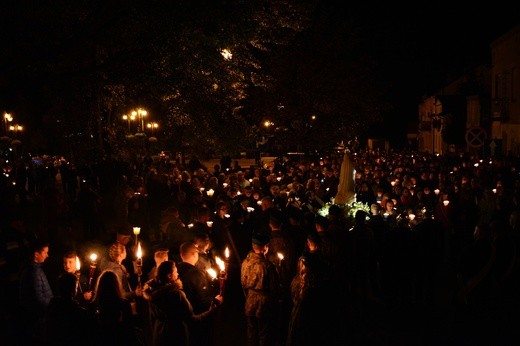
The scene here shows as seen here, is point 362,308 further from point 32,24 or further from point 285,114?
point 285,114

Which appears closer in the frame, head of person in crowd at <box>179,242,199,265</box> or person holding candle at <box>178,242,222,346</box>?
person holding candle at <box>178,242,222,346</box>

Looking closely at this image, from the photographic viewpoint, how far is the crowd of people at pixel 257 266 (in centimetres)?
592

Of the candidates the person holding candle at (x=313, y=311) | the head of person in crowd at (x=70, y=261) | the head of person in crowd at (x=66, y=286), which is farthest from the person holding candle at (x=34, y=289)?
the person holding candle at (x=313, y=311)

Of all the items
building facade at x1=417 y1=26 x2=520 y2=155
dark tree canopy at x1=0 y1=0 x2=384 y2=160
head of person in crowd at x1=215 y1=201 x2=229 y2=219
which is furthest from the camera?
building facade at x1=417 y1=26 x2=520 y2=155

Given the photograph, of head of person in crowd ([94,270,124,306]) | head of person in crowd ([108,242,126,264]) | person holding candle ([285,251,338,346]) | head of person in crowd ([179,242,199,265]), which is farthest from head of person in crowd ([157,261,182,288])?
head of person in crowd ([108,242,126,264])

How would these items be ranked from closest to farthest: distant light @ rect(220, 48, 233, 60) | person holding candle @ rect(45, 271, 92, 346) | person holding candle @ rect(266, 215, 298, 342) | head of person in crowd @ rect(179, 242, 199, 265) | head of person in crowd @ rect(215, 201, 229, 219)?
person holding candle @ rect(45, 271, 92, 346), head of person in crowd @ rect(179, 242, 199, 265), person holding candle @ rect(266, 215, 298, 342), head of person in crowd @ rect(215, 201, 229, 219), distant light @ rect(220, 48, 233, 60)

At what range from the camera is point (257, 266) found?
707 cm

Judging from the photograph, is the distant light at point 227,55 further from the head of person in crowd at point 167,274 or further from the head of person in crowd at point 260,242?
the head of person in crowd at point 167,274

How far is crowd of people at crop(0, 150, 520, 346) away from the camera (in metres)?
5.92

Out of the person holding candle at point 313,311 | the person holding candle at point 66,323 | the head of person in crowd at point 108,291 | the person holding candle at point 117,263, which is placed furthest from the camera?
the person holding candle at point 117,263

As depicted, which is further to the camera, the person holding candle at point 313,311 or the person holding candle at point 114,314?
the person holding candle at point 313,311

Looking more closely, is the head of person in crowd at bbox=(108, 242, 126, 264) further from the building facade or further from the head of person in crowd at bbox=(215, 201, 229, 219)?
the building facade

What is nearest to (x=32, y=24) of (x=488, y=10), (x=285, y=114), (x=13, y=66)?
(x=13, y=66)

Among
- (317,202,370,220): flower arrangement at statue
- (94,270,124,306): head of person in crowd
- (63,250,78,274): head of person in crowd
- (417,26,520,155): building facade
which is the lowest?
(317,202,370,220): flower arrangement at statue
